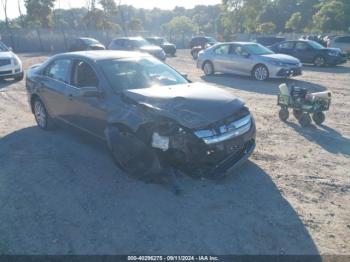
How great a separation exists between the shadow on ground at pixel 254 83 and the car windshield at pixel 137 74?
238 inches

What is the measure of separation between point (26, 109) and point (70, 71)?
3799 mm

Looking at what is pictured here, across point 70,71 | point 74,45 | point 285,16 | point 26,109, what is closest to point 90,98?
point 70,71

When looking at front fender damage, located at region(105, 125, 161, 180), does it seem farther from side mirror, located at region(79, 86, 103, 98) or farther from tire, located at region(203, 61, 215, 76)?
tire, located at region(203, 61, 215, 76)

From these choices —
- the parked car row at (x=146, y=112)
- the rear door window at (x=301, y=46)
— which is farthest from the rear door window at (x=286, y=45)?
the parked car row at (x=146, y=112)

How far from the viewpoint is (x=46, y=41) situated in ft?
120

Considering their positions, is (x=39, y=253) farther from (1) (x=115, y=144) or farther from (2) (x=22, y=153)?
(2) (x=22, y=153)

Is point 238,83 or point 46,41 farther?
point 46,41

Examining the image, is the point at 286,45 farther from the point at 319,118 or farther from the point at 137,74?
the point at 137,74

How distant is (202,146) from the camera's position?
4297 millimetres

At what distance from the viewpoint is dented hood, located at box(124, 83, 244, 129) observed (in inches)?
173

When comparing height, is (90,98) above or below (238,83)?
above

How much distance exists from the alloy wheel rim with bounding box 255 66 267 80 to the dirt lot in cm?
721

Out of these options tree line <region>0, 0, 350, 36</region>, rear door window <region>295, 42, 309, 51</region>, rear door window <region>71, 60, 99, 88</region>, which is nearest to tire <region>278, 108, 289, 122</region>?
rear door window <region>71, 60, 99, 88</region>

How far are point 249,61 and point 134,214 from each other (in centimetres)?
1104
